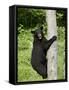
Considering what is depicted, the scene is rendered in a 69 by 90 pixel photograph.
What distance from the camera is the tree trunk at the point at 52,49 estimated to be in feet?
8.89

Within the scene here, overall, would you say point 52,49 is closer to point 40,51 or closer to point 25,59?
point 40,51

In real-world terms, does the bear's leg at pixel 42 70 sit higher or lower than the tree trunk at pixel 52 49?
lower

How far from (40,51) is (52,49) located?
112 millimetres

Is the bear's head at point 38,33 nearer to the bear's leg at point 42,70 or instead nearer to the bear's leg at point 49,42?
the bear's leg at point 49,42

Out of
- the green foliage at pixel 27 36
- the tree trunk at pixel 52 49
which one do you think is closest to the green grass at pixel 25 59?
the green foliage at pixel 27 36

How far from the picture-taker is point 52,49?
8.96 feet

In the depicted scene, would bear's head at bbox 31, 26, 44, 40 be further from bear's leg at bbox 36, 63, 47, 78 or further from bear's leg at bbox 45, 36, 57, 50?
bear's leg at bbox 36, 63, 47, 78

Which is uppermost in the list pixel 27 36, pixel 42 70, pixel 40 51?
pixel 27 36

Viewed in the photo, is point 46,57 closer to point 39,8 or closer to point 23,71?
point 23,71

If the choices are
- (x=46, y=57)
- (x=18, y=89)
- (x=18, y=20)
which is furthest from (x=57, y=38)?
(x=18, y=89)

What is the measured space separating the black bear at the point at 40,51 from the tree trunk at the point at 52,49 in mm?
36

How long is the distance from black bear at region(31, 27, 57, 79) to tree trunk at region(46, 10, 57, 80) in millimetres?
36

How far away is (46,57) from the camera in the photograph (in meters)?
2.72

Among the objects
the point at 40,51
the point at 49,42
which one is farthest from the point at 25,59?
the point at 49,42
